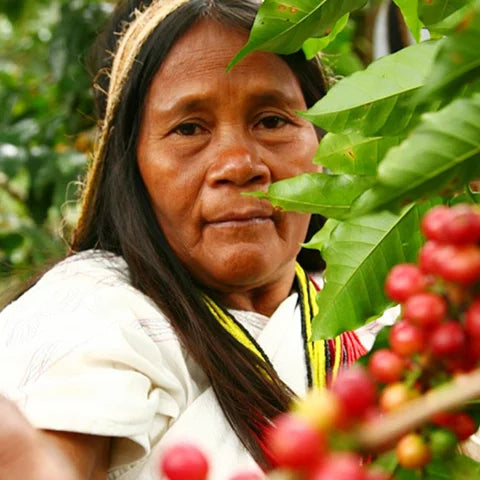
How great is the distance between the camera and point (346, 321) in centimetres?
73

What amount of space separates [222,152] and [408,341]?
77cm

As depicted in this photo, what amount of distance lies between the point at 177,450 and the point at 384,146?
50 centimetres

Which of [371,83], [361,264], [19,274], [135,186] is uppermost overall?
[371,83]

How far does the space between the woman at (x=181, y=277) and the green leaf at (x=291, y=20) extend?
317 millimetres

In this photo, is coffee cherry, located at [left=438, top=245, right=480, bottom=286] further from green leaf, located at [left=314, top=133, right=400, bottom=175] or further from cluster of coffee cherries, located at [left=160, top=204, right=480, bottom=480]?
green leaf, located at [left=314, top=133, right=400, bottom=175]

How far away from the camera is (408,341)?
1.21ft

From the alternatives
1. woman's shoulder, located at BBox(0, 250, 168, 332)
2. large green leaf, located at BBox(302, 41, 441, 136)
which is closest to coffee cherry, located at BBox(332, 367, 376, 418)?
large green leaf, located at BBox(302, 41, 441, 136)

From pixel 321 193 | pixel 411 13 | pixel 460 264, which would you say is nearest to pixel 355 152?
pixel 321 193

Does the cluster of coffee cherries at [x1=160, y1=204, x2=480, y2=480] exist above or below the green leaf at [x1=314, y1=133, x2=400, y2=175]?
above

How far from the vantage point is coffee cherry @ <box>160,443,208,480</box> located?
318 mm

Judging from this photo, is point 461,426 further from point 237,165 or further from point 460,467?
point 237,165

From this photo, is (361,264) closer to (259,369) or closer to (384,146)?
(384,146)

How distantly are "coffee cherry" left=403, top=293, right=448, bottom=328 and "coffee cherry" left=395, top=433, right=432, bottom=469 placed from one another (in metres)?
0.06

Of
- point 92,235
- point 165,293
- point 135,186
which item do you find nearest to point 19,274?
point 92,235
